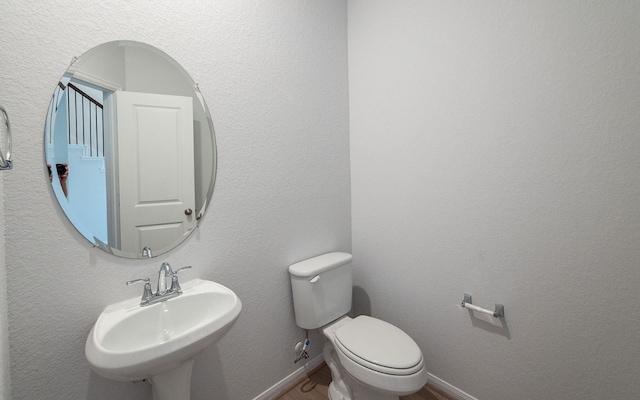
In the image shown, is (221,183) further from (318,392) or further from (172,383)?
(318,392)

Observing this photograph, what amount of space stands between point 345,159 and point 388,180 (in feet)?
1.14

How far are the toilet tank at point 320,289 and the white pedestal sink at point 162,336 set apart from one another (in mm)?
464

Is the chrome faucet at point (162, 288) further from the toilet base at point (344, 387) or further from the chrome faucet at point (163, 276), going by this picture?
the toilet base at point (344, 387)

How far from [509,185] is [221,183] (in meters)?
1.35

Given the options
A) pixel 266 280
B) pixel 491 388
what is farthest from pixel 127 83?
pixel 491 388

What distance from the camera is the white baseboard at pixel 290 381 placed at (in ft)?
4.74

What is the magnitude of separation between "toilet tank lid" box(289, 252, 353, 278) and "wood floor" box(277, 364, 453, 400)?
70 cm

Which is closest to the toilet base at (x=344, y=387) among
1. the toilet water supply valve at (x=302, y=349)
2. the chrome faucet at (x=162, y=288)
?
the toilet water supply valve at (x=302, y=349)

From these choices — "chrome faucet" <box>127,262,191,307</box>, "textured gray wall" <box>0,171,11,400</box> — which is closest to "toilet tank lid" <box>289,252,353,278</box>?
"chrome faucet" <box>127,262,191,307</box>

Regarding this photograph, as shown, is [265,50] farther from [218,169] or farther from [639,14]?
[639,14]

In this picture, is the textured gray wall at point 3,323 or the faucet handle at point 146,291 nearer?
the textured gray wall at point 3,323

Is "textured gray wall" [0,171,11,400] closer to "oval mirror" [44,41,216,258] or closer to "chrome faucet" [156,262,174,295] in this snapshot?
"oval mirror" [44,41,216,258]

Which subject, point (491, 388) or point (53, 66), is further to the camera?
point (491, 388)

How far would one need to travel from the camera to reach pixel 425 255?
1501 mm
